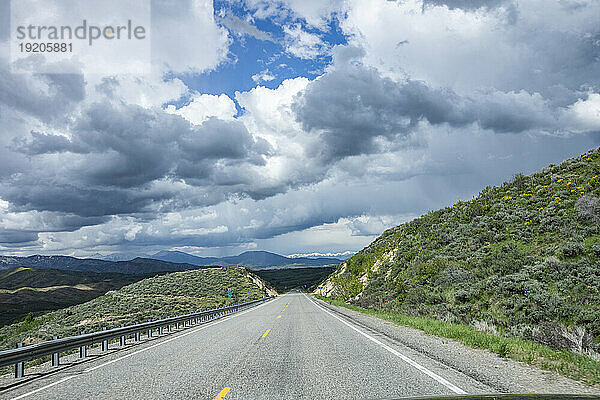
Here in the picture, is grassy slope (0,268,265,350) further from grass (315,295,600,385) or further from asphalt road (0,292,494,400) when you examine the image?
grass (315,295,600,385)

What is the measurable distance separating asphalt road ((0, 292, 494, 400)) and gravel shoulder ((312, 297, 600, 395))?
316mm

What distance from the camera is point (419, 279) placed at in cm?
2772

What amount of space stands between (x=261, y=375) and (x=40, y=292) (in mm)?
132728

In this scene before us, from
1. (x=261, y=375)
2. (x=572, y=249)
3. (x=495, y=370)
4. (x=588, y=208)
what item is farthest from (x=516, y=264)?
(x=261, y=375)

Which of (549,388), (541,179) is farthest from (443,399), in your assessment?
(541,179)

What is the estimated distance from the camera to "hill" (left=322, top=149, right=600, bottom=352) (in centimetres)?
1534

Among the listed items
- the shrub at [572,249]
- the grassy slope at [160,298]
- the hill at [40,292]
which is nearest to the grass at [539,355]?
the shrub at [572,249]

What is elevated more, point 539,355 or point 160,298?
point 539,355

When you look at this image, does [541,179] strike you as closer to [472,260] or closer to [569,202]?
[569,202]

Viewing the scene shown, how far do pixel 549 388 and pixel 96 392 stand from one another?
7.23 meters

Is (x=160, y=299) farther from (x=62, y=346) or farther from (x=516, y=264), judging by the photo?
(x=62, y=346)

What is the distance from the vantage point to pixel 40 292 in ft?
383

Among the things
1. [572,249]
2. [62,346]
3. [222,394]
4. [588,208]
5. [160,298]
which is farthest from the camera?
[160,298]

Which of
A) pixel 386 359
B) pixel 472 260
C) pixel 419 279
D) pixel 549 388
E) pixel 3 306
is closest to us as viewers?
pixel 549 388
